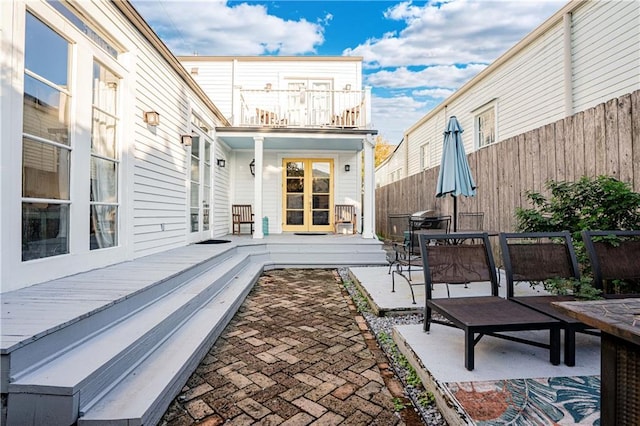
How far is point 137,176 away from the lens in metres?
4.07

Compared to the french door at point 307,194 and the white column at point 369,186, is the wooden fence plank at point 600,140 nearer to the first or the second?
the white column at point 369,186

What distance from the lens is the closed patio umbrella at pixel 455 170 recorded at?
15.4 feet

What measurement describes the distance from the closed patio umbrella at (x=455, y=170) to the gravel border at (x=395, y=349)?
6.09 ft

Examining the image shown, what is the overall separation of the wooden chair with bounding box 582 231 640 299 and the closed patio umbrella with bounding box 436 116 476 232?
88.2 inches

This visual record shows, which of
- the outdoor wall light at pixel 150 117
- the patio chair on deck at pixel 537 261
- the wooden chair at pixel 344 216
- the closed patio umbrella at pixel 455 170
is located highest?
the outdoor wall light at pixel 150 117

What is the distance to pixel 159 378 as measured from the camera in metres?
1.85

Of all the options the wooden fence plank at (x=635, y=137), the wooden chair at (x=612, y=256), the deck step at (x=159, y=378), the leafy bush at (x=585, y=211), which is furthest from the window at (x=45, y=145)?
the wooden fence plank at (x=635, y=137)

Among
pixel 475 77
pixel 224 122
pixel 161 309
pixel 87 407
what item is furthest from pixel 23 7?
pixel 475 77

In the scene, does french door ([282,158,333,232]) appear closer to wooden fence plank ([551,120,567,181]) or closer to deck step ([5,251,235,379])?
deck step ([5,251,235,379])

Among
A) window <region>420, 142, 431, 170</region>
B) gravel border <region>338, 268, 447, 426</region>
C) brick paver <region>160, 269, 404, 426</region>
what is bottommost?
brick paver <region>160, 269, 404, 426</region>

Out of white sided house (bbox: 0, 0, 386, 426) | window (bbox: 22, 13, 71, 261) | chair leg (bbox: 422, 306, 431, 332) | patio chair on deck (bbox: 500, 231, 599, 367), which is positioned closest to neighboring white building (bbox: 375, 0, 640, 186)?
patio chair on deck (bbox: 500, 231, 599, 367)

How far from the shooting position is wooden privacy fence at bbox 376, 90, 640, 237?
10.2 feet

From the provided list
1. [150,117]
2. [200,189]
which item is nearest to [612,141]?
[150,117]

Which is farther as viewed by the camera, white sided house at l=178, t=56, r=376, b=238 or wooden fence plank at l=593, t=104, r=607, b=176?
white sided house at l=178, t=56, r=376, b=238
